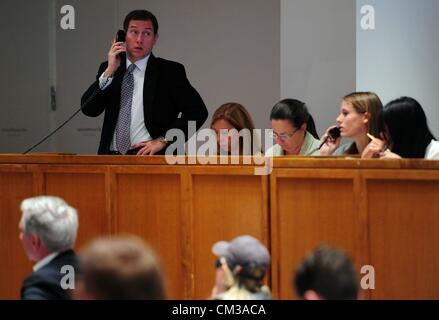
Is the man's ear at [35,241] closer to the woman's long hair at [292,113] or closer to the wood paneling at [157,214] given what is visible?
the wood paneling at [157,214]

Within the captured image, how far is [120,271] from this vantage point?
2086 mm

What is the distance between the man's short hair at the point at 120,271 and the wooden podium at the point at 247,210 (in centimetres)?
205

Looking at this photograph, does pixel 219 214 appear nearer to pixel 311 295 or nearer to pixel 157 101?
pixel 157 101

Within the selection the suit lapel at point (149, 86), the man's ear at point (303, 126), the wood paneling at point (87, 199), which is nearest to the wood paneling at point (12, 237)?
the wood paneling at point (87, 199)

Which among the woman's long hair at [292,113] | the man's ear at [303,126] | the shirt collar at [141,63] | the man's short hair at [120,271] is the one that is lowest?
the man's short hair at [120,271]

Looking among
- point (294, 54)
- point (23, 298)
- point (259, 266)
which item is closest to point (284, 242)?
point (259, 266)

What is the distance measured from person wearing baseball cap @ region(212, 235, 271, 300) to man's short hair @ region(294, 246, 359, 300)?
44 cm

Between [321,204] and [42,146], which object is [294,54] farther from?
[42,146]

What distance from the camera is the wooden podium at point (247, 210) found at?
3.97 m

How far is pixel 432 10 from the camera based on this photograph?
5996 mm

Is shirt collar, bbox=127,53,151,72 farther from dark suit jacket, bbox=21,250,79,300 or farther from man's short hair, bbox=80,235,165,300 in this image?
man's short hair, bbox=80,235,165,300

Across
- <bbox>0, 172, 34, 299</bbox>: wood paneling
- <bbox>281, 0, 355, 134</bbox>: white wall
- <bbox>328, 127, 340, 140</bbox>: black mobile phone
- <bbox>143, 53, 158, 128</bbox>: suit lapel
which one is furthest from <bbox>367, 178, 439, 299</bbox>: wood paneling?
<bbox>281, 0, 355, 134</bbox>: white wall

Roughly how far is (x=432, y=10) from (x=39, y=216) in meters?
3.69
